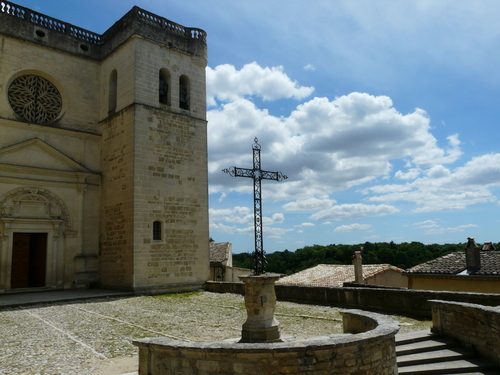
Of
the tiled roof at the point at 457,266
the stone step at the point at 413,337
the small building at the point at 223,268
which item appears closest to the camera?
the stone step at the point at 413,337

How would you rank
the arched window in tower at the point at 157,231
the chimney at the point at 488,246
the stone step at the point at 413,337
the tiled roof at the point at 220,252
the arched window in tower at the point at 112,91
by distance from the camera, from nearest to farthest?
the stone step at the point at 413,337, the arched window in tower at the point at 157,231, the arched window in tower at the point at 112,91, the chimney at the point at 488,246, the tiled roof at the point at 220,252

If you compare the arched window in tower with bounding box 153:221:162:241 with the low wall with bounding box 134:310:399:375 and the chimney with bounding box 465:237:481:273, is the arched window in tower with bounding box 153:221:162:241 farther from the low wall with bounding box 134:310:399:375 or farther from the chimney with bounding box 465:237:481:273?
the chimney with bounding box 465:237:481:273

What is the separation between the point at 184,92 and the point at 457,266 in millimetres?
13279

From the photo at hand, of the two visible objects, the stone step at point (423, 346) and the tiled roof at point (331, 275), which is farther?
the tiled roof at point (331, 275)

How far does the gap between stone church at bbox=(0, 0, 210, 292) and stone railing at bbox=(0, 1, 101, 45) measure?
4cm

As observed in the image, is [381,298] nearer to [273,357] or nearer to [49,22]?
[273,357]

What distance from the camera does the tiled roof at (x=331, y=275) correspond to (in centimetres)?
1997

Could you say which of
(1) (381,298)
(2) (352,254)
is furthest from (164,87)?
(2) (352,254)

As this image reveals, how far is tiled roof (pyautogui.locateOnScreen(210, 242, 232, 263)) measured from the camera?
2762 cm

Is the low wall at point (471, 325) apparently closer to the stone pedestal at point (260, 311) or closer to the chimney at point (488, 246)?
the stone pedestal at point (260, 311)

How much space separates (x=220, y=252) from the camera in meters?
29.0

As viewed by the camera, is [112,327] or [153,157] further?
[153,157]

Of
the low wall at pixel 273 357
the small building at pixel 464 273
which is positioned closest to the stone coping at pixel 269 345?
the low wall at pixel 273 357

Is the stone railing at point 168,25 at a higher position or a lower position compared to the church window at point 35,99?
higher
